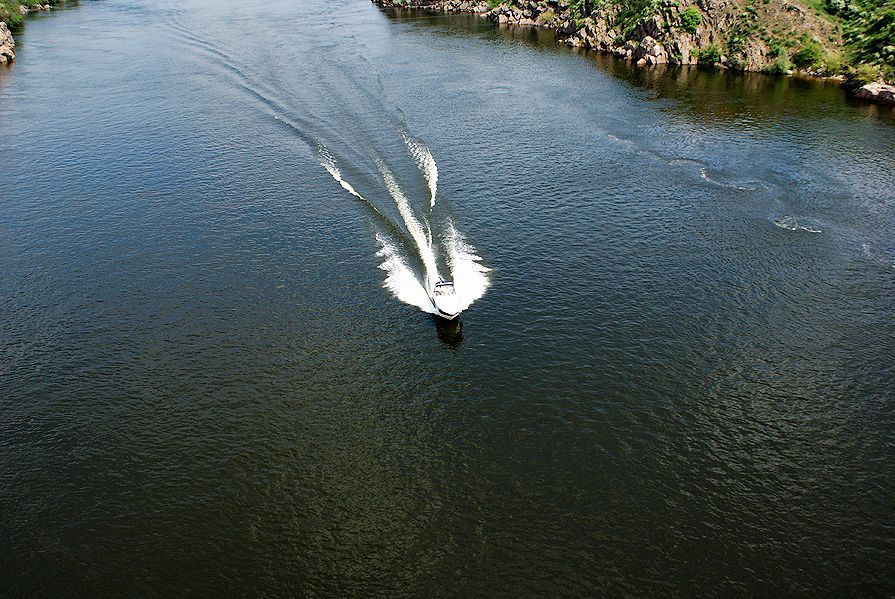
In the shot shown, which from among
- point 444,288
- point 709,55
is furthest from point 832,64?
point 444,288

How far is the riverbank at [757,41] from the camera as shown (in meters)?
152

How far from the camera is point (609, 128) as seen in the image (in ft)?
430

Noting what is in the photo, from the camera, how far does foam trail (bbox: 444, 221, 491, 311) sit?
8012 centimetres

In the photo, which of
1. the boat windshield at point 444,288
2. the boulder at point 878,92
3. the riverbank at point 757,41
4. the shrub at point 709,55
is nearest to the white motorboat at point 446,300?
the boat windshield at point 444,288

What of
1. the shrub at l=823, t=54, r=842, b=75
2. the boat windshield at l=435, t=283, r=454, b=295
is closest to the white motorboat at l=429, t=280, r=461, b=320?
the boat windshield at l=435, t=283, r=454, b=295

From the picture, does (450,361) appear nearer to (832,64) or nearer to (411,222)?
(411,222)

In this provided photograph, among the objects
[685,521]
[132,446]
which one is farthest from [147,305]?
[685,521]

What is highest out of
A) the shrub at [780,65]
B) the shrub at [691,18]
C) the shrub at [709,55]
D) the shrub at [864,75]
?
the shrub at [691,18]

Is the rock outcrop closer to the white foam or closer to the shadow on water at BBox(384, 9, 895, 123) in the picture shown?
the shadow on water at BBox(384, 9, 895, 123)

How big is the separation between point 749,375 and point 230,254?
67990 mm

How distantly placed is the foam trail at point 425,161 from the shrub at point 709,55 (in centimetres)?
9749

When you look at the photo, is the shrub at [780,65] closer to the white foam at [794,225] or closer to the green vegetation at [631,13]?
the green vegetation at [631,13]

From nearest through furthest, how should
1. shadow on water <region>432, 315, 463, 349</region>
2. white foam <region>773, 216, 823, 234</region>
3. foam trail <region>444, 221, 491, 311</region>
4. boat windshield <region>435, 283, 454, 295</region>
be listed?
shadow on water <region>432, 315, 463, 349</region> < boat windshield <region>435, 283, 454, 295</region> < foam trail <region>444, 221, 491, 311</region> < white foam <region>773, 216, 823, 234</region>

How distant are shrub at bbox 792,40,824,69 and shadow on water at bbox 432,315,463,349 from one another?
452ft
